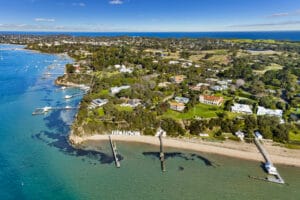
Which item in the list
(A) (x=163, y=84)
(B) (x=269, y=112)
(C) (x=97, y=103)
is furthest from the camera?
(A) (x=163, y=84)

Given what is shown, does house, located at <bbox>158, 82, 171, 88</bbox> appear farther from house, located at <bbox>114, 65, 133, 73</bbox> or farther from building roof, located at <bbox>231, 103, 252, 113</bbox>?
building roof, located at <bbox>231, 103, 252, 113</bbox>

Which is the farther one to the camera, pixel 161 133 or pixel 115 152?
pixel 161 133

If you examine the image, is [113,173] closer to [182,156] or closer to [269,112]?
[182,156]

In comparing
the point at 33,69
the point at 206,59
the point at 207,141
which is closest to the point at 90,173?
the point at 207,141

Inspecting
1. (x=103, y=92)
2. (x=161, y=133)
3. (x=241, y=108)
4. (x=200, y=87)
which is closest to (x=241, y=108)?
(x=241, y=108)

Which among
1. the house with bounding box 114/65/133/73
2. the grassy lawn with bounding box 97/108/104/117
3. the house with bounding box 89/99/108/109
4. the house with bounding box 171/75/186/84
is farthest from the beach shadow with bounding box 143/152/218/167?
the house with bounding box 114/65/133/73

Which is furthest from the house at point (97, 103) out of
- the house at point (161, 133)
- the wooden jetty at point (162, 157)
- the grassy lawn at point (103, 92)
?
the wooden jetty at point (162, 157)

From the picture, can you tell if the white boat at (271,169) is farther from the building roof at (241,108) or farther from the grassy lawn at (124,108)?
the grassy lawn at (124,108)
